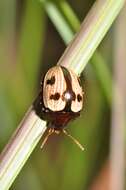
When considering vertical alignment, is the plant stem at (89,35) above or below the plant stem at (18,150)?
above

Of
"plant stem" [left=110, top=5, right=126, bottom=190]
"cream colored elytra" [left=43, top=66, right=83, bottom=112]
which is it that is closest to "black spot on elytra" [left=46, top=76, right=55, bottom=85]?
"cream colored elytra" [left=43, top=66, right=83, bottom=112]

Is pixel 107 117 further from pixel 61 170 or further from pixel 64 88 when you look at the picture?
pixel 64 88

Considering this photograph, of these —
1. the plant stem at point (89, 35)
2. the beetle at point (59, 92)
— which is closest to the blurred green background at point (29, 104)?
the beetle at point (59, 92)

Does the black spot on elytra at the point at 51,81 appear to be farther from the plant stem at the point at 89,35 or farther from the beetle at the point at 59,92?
the plant stem at the point at 89,35

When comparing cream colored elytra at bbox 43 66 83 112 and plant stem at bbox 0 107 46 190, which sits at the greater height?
cream colored elytra at bbox 43 66 83 112

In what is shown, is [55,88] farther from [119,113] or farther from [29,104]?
[29,104]

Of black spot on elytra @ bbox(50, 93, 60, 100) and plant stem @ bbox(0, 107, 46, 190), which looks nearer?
plant stem @ bbox(0, 107, 46, 190)

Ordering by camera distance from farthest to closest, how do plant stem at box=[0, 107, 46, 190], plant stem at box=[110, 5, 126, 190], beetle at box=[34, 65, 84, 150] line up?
plant stem at box=[110, 5, 126, 190] → beetle at box=[34, 65, 84, 150] → plant stem at box=[0, 107, 46, 190]

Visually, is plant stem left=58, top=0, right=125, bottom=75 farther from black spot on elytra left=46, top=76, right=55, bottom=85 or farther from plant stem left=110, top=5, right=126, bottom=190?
plant stem left=110, top=5, right=126, bottom=190
